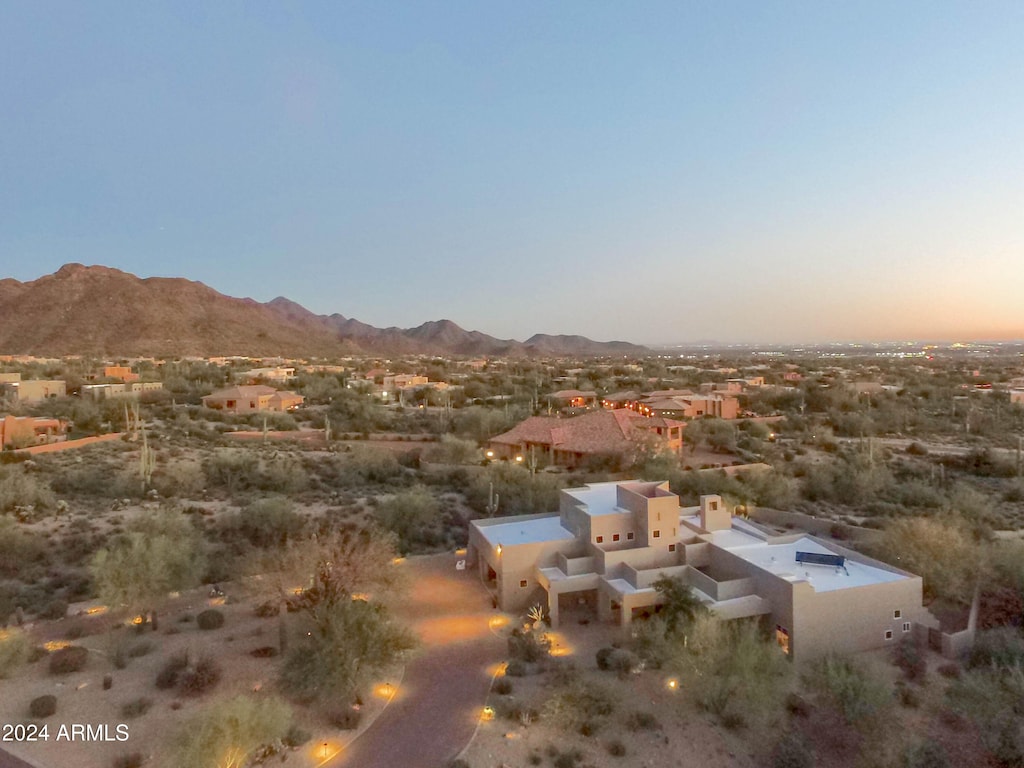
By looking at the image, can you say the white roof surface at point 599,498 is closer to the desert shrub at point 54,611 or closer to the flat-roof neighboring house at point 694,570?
the flat-roof neighboring house at point 694,570

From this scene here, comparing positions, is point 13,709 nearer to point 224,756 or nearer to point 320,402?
point 224,756

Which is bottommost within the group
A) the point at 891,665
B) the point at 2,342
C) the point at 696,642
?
the point at 891,665

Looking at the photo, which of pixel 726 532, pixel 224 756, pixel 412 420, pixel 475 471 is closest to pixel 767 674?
pixel 726 532

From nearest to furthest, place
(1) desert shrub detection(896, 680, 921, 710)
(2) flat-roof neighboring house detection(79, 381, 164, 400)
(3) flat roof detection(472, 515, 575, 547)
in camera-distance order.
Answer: (1) desert shrub detection(896, 680, 921, 710), (3) flat roof detection(472, 515, 575, 547), (2) flat-roof neighboring house detection(79, 381, 164, 400)

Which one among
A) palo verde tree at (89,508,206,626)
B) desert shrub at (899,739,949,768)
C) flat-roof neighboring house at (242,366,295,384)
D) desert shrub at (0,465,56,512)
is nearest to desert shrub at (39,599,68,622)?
palo verde tree at (89,508,206,626)

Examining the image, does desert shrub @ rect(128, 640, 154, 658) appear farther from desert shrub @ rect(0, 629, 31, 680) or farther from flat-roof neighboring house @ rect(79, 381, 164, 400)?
flat-roof neighboring house @ rect(79, 381, 164, 400)

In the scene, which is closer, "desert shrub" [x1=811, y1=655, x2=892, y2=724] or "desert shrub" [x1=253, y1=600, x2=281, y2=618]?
"desert shrub" [x1=811, y1=655, x2=892, y2=724]

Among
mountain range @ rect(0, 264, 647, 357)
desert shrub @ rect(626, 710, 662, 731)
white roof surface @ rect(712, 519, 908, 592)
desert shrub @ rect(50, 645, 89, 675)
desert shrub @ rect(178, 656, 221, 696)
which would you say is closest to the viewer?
desert shrub @ rect(626, 710, 662, 731)
